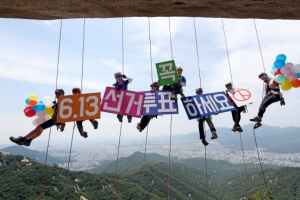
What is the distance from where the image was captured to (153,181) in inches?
4208

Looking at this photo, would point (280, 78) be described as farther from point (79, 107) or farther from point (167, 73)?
point (79, 107)

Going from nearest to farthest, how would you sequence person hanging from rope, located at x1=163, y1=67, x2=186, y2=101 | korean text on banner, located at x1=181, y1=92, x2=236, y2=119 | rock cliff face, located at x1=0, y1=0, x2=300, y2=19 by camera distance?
1. rock cliff face, located at x1=0, y1=0, x2=300, y2=19
2. korean text on banner, located at x1=181, y1=92, x2=236, y2=119
3. person hanging from rope, located at x1=163, y1=67, x2=186, y2=101

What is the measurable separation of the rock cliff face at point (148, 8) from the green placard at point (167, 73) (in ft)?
5.60

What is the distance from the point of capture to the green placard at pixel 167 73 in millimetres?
7492

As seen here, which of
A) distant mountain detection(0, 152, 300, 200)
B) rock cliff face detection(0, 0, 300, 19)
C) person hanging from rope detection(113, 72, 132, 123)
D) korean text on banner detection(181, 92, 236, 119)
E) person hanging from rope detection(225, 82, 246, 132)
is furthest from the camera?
distant mountain detection(0, 152, 300, 200)

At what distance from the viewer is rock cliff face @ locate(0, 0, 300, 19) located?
531 centimetres

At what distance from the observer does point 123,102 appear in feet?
24.1

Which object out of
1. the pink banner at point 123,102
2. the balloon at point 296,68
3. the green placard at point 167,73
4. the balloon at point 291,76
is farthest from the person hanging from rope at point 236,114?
the pink banner at point 123,102

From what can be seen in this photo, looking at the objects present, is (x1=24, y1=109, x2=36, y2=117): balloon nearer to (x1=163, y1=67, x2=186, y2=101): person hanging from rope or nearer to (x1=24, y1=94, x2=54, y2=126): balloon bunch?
(x1=24, y1=94, x2=54, y2=126): balloon bunch

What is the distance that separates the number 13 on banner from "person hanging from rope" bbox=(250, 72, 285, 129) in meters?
5.18

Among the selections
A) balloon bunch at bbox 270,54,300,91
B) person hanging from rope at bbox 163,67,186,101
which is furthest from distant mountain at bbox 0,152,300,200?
balloon bunch at bbox 270,54,300,91

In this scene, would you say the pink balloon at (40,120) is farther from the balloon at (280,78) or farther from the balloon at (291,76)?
the balloon at (291,76)

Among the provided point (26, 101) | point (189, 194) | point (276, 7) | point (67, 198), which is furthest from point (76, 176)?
point (276, 7)

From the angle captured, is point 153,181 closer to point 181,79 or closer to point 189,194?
point 189,194
